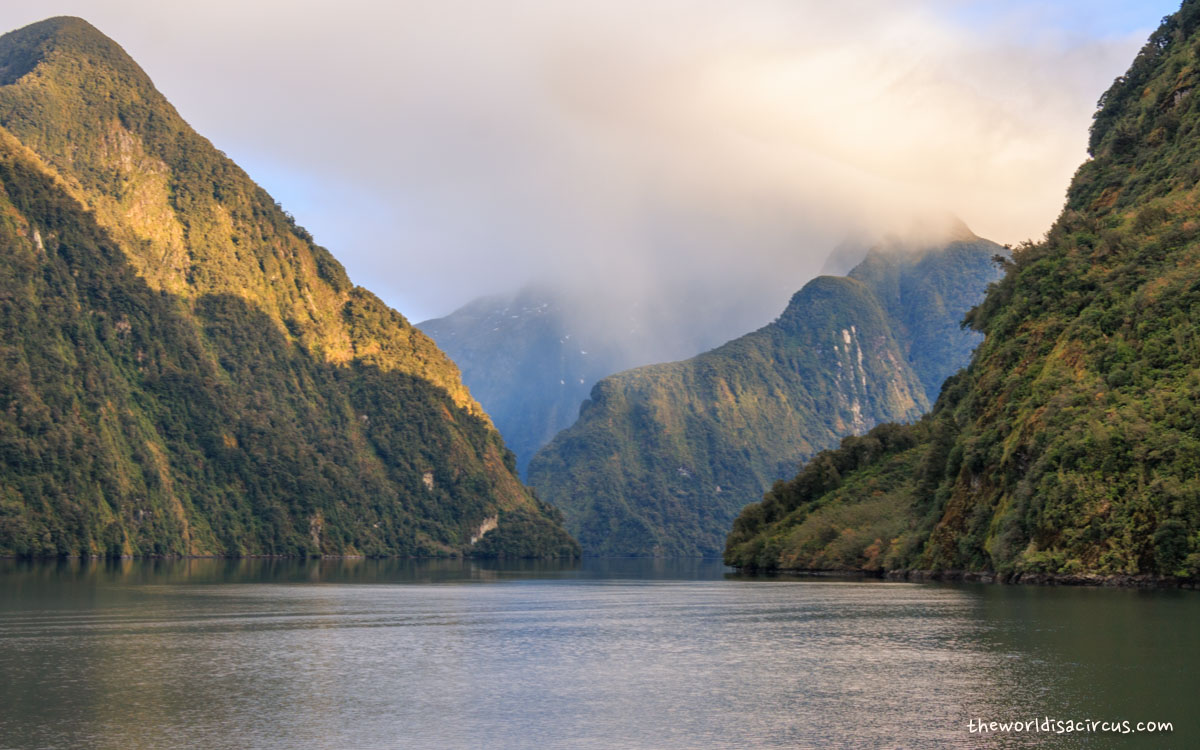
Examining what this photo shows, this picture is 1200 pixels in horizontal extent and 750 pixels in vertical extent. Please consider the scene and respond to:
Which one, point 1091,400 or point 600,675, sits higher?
point 1091,400

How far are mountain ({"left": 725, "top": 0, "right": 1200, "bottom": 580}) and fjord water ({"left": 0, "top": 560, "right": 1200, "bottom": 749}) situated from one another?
1204cm

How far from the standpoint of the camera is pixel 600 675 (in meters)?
39.6

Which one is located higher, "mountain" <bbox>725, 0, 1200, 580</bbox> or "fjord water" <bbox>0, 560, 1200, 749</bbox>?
"mountain" <bbox>725, 0, 1200, 580</bbox>

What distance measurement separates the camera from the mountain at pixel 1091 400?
80562 millimetres

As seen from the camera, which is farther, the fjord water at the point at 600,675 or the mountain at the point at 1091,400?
the mountain at the point at 1091,400

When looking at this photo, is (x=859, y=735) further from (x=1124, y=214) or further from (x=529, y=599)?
(x=1124, y=214)

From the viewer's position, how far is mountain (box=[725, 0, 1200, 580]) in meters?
80.6

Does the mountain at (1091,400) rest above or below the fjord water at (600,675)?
above

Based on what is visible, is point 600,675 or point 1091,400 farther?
point 1091,400

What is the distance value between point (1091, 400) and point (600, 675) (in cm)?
6278

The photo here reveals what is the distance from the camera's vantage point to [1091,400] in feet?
294

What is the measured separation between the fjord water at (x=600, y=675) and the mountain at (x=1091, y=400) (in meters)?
12.0

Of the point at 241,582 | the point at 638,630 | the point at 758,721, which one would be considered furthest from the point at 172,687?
the point at 241,582

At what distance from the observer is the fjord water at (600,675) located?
29.1m
